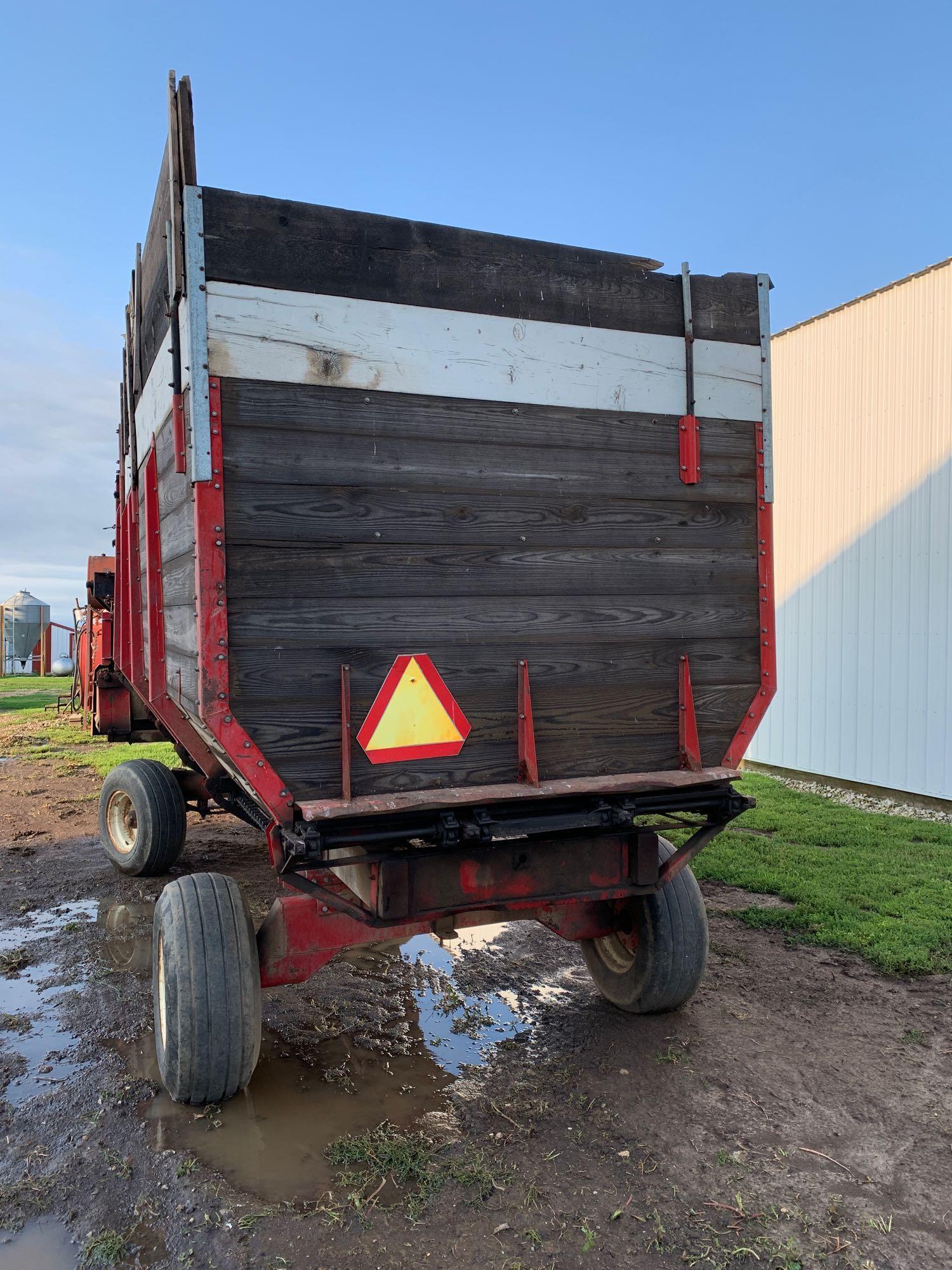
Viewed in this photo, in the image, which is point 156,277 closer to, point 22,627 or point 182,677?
point 182,677

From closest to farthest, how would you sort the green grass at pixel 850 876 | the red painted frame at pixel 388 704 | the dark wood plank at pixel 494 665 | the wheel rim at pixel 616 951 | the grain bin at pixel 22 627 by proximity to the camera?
the dark wood plank at pixel 494 665, the red painted frame at pixel 388 704, the wheel rim at pixel 616 951, the green grass at pixel 850 876, the grain bin at pixel 22 627

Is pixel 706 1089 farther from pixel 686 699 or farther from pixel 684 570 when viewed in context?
pixel 684 570

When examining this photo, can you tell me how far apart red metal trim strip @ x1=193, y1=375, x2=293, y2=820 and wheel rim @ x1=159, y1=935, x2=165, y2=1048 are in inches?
41.8

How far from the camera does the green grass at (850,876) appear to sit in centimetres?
531

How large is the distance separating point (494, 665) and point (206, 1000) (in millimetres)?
1685

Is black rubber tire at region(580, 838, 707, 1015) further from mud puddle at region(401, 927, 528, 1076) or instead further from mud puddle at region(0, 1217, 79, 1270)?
mud puddle at region(0, 1217, 79, 1270)

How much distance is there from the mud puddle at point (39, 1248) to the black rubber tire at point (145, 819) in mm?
4030

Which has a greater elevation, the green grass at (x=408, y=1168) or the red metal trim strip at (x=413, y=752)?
the red metal trim strip at (x=413, y=752)

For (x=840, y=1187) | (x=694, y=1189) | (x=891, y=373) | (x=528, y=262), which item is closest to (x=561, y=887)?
(x=694, y=1189)

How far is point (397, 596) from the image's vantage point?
326 cm

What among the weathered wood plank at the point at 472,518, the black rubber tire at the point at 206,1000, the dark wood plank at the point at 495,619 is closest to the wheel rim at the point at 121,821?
the black rubber tire at the point at 206,1000

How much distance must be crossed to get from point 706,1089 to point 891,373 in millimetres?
8480

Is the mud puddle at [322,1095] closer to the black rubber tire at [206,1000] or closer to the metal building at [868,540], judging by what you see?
the black rubber tire at [206,1000]

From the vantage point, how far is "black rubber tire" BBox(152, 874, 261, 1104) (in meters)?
3.39
